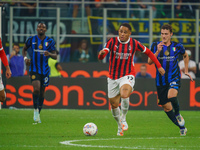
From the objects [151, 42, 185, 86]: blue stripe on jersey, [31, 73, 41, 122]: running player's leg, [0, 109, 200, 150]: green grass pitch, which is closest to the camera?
[0, 109, 200, 150]: green grass pitch

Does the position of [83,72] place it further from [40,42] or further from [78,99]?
[40,42]

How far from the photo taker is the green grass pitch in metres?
8.46

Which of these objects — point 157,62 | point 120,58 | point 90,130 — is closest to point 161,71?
point 157,62

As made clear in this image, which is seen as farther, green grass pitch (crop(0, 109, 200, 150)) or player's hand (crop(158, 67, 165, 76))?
player's hand (crop(158, 67, 165, 76))

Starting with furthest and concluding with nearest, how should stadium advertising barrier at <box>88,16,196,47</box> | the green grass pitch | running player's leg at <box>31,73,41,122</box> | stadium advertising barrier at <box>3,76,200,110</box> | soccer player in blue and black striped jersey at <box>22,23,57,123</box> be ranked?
1. stadium advertising barrier at <box>88,16,196,47</box>
2. stadium advertising barrier at <box>3,76,200,110</box>
3. soccer player in blue and black striped jersey at <box>22,23,57,123</box>
4. running player's leg at <box>31,73,41,122</box>
5. the green grass pitch

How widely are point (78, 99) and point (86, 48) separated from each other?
2.61m

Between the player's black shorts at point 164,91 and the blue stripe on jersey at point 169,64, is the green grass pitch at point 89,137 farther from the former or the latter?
the blue stripe on jersey at point 169,64

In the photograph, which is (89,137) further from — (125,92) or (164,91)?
(164,91)

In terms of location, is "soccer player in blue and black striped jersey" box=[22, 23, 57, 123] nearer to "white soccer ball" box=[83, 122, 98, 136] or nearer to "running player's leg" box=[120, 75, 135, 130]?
"white soccer ball" box=[83, 122, 98, 136]

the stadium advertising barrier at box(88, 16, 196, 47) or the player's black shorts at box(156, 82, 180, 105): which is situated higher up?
the stadium advertising barrier at box(88, 16, 196, 47)

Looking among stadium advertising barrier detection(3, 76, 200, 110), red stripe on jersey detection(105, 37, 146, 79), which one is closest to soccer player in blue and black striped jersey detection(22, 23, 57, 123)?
red stripe on jersey detection(105, 37, 146, 79)

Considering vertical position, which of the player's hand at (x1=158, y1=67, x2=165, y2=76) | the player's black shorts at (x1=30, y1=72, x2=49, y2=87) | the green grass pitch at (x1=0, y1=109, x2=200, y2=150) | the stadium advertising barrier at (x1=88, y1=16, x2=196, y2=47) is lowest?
the green grass pitch at (x1=0, y1=109, x2=200, y2=150)

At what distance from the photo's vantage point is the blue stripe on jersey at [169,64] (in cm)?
1052

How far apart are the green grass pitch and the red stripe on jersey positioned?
1191mm
